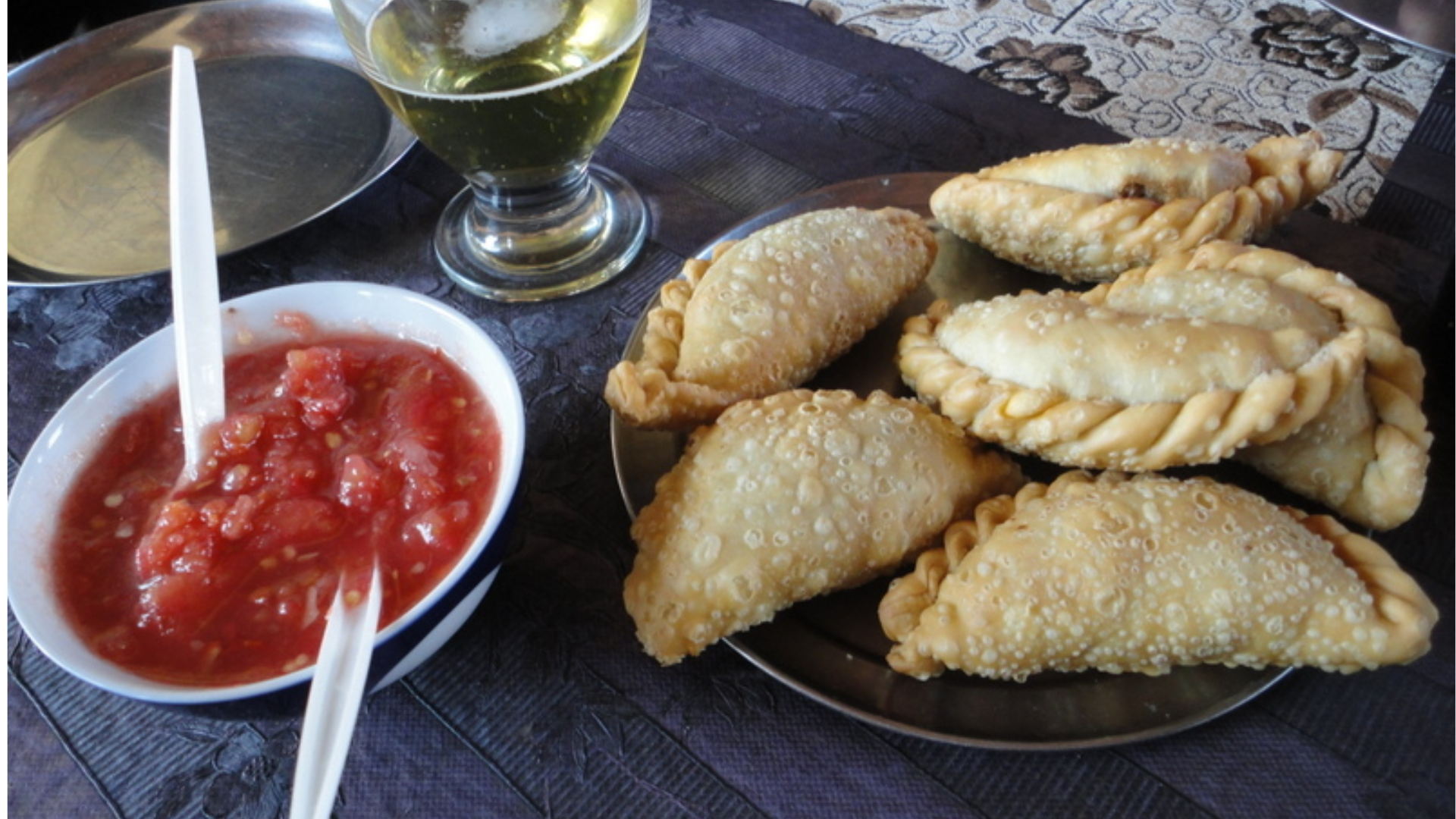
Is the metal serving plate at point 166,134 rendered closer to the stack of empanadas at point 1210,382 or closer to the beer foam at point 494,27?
the beer foam at point 494,27

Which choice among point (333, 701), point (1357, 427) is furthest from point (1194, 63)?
point (333, 701)

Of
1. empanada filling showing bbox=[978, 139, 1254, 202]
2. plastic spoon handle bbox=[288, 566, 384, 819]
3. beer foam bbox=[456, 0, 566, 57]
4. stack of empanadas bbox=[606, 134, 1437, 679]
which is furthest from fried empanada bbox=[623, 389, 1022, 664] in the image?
beer foam bbox=[456, 0, 566, 57]

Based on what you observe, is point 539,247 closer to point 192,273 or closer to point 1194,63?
point 192,273

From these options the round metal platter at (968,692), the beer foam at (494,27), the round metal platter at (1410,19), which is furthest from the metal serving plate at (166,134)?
the round metal platter at (1410,19)

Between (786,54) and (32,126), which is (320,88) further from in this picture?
(786,54)

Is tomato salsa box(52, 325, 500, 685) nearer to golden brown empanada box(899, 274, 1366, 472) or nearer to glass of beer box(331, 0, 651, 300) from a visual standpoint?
glass of beer box(331, 0, 651, 300)

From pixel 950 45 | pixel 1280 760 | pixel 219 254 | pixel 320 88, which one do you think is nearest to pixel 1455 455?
pixel 1280 760
